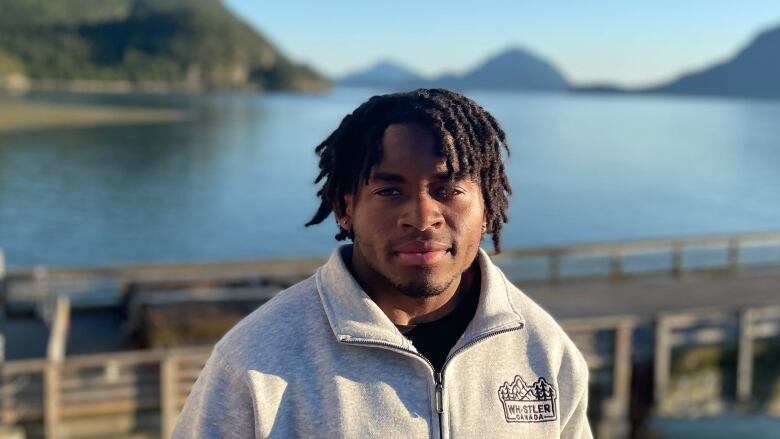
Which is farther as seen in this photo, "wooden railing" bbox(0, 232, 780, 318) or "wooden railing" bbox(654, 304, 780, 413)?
"wooden railing" bbox(0, 232, 780, 318)

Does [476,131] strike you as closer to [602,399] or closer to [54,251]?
[602,399]

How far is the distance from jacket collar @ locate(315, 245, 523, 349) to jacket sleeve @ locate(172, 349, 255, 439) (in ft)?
0.78

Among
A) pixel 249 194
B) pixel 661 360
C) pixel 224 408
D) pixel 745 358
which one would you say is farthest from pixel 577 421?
pixel 249 194

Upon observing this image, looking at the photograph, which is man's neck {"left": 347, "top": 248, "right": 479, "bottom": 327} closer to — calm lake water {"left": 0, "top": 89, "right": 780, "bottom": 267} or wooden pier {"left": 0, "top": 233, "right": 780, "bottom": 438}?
wooden pier {"left": 0, "top": 233, "right": 780, "bottom": 438}

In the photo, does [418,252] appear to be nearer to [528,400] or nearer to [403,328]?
[403,328]

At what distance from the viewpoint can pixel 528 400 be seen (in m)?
1.99

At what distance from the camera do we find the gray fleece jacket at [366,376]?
180 centimetres

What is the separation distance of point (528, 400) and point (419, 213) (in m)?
0.51

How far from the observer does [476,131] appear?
2057 mm

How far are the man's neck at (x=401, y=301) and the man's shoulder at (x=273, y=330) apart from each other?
13 cm

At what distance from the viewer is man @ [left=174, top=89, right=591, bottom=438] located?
1813 millimetres

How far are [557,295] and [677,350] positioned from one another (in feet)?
9.27

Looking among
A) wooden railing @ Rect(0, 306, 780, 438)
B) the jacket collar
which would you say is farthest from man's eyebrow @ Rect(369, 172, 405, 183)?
wooden railing @ Rect(0, 306, 780, 438)

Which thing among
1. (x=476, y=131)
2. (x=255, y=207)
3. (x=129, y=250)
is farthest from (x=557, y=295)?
(x=255, y=207)
